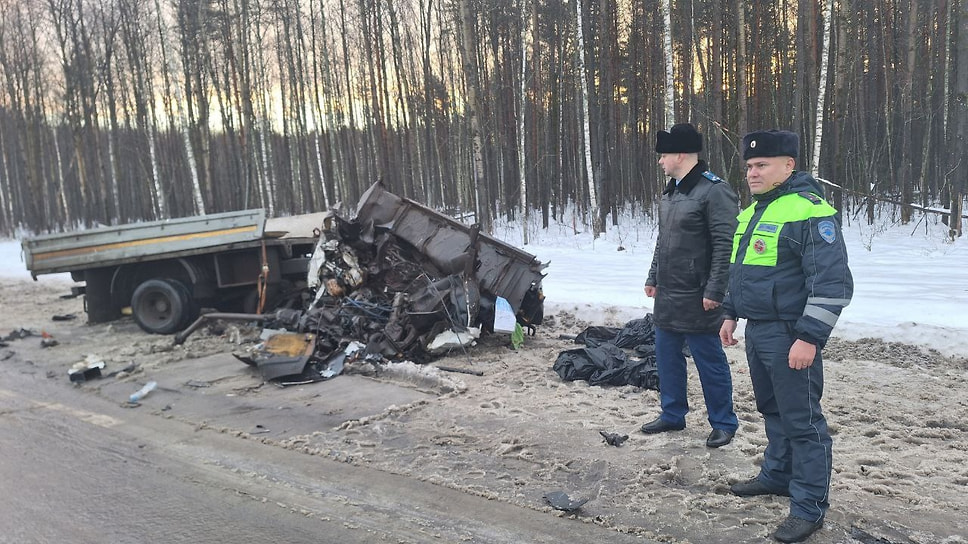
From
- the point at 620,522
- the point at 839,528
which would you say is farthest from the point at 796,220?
the point at 620,522

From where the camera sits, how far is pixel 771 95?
23.0 m

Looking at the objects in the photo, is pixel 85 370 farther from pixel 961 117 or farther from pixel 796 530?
pixel 961 117

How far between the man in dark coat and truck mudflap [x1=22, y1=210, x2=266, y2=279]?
21.3ft

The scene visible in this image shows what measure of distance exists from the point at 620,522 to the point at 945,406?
335 cm

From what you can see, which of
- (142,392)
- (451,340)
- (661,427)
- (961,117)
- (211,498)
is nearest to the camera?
(211,498)

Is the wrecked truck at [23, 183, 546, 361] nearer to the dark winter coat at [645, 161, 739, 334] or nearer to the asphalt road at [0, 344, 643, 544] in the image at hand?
the asphalt road at [0, 344, 643, 544]

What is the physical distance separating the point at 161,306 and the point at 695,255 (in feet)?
27.2

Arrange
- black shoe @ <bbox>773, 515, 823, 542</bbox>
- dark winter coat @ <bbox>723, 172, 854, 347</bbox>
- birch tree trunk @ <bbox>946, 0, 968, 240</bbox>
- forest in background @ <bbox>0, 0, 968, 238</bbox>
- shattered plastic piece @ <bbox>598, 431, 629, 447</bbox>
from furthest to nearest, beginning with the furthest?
forest in background @ <bbox>0, 0, 968, 238</bbox> < birch tree trunk @ <bbox>946, 0, 968, 240</bbox> < shattered plastic piece @ <bbox>598, 431, 629, 447</bbox> < black shoe @ <bbox>773, 515, 823, 542</bbox> < dark winter coat @ <bbox>723, 172, 854, 347</bbox>

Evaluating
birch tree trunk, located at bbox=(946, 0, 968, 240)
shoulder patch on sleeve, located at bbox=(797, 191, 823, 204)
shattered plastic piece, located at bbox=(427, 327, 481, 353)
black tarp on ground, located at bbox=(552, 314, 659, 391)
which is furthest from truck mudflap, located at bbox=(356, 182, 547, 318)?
birch tree trunk, located at bbox=(946, 0, 968, 240)

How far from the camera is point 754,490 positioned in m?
3.47

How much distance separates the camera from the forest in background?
1995 centimetres

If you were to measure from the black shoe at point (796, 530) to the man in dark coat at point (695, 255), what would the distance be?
1159 millimetres

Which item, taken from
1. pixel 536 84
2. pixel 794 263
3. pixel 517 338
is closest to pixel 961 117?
pixel 517 338

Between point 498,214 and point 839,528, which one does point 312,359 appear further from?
point 498,214
